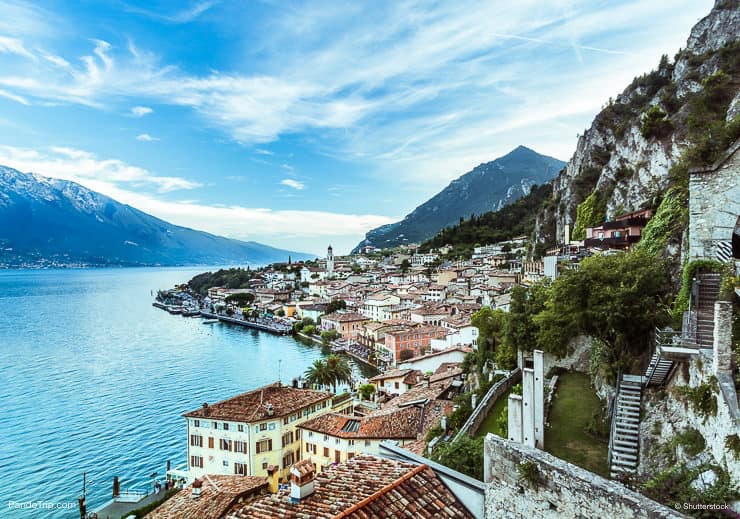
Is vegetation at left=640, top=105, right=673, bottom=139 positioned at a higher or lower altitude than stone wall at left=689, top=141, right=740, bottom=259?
higher

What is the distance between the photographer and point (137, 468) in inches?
956

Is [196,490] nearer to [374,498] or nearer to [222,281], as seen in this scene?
[374,498]

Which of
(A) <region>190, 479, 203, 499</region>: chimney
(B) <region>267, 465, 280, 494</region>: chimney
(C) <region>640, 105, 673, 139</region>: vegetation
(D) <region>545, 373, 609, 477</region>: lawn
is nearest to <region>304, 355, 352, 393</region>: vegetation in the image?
(B) <region>267, 465, 280, 494</region>: chimney

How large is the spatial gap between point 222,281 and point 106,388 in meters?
93.7

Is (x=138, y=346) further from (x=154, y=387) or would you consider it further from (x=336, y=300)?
(x=336, y=300)

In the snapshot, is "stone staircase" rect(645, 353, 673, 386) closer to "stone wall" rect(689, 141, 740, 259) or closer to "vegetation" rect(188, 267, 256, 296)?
"stone wall" rect(689, 141, 740, 259)

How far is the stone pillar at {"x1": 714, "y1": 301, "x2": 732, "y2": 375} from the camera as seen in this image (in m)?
6.62

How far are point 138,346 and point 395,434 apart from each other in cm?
4766

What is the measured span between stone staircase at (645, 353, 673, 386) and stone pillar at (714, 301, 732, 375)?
2.28 meters

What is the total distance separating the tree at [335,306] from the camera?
236ft

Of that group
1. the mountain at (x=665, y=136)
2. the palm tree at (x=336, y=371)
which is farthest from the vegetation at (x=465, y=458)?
the palm tree at (x=336, y=371)

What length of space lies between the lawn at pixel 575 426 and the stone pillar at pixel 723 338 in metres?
3.54

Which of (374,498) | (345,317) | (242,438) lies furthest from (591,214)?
(374,498)

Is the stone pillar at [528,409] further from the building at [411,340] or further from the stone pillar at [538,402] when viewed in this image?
the building at [411,340]
